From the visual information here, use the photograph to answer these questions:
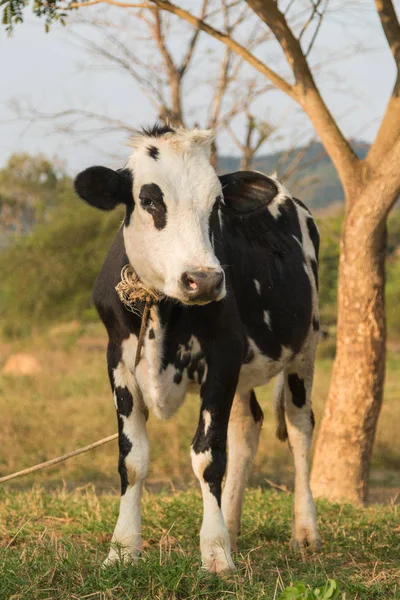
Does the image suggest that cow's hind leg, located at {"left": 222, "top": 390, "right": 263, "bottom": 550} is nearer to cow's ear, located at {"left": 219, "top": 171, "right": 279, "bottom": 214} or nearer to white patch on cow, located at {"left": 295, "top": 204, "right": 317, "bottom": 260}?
white patch on cow, located at {"left": 295, "top": 204, "right": 317, "bottom": 260}

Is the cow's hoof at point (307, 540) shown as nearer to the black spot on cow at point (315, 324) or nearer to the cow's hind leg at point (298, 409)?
the cow's hind leg at point (298, 409)

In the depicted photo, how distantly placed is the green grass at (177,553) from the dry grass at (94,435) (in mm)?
4344

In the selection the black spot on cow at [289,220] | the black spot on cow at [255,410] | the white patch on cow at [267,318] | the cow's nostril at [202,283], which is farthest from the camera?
the black spot on cow at [289,220]

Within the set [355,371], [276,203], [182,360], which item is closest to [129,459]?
[182,360]

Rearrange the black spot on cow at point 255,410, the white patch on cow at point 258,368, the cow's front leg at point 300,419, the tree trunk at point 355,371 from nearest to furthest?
the white patch on cow at point 258,368 → the cow's front leg at point 300,419 → the black spot on cow at point 255,410 → the tree trunk at point 355,371

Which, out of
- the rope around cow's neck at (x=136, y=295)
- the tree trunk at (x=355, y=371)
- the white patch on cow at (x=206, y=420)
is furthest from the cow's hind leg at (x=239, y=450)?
the tree trunk at (x=355, y=371)

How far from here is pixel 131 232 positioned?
186 inches

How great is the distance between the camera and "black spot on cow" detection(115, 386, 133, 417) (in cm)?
496

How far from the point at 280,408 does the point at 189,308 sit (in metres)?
2.05

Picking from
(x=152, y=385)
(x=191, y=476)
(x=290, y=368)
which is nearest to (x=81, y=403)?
(x=191, y=476)

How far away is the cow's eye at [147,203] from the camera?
456 centimetres

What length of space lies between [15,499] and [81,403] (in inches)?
340

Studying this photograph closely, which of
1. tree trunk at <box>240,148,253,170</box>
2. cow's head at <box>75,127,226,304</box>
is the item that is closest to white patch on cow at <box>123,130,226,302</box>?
cow's head at <box>75,127,226,304</box>

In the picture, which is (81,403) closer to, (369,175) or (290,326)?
(369,175)
